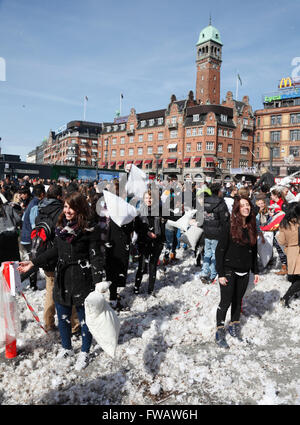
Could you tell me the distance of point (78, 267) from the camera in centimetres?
350

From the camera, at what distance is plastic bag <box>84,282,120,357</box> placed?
3156mm

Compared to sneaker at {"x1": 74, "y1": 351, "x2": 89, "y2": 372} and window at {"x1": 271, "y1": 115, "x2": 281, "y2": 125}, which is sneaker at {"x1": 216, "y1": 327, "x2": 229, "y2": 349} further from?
window at {"x1": 271, "y1": 115, "x2": 281, "y2": 125}

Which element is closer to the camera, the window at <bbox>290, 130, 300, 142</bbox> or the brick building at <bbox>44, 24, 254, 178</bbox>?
the window at <bbox>290, 130, 300, 142</bbox>

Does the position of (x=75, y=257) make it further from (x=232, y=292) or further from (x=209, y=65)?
(x=209, y=65)

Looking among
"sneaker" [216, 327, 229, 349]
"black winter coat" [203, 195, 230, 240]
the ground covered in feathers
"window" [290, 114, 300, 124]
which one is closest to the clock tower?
"window" [290, 114, 300, 124]

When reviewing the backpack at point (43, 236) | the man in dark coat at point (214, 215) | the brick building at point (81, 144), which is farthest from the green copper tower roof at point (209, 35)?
the backpack at point (43, 236)

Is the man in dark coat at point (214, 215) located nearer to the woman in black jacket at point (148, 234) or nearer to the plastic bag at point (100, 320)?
the woman in black jacket at point (148, 234)

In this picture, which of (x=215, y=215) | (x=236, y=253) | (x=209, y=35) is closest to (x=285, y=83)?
(x=209, y=35)

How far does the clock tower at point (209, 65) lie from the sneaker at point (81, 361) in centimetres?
6576

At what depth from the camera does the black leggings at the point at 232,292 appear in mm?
4160

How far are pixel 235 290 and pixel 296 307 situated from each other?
7.05 ft

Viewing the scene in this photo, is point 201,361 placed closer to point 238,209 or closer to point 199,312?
point 199,312

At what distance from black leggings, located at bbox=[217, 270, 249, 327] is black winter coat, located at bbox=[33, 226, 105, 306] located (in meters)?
1.87

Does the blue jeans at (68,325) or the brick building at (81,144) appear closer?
the blue jeans at (68,325)
